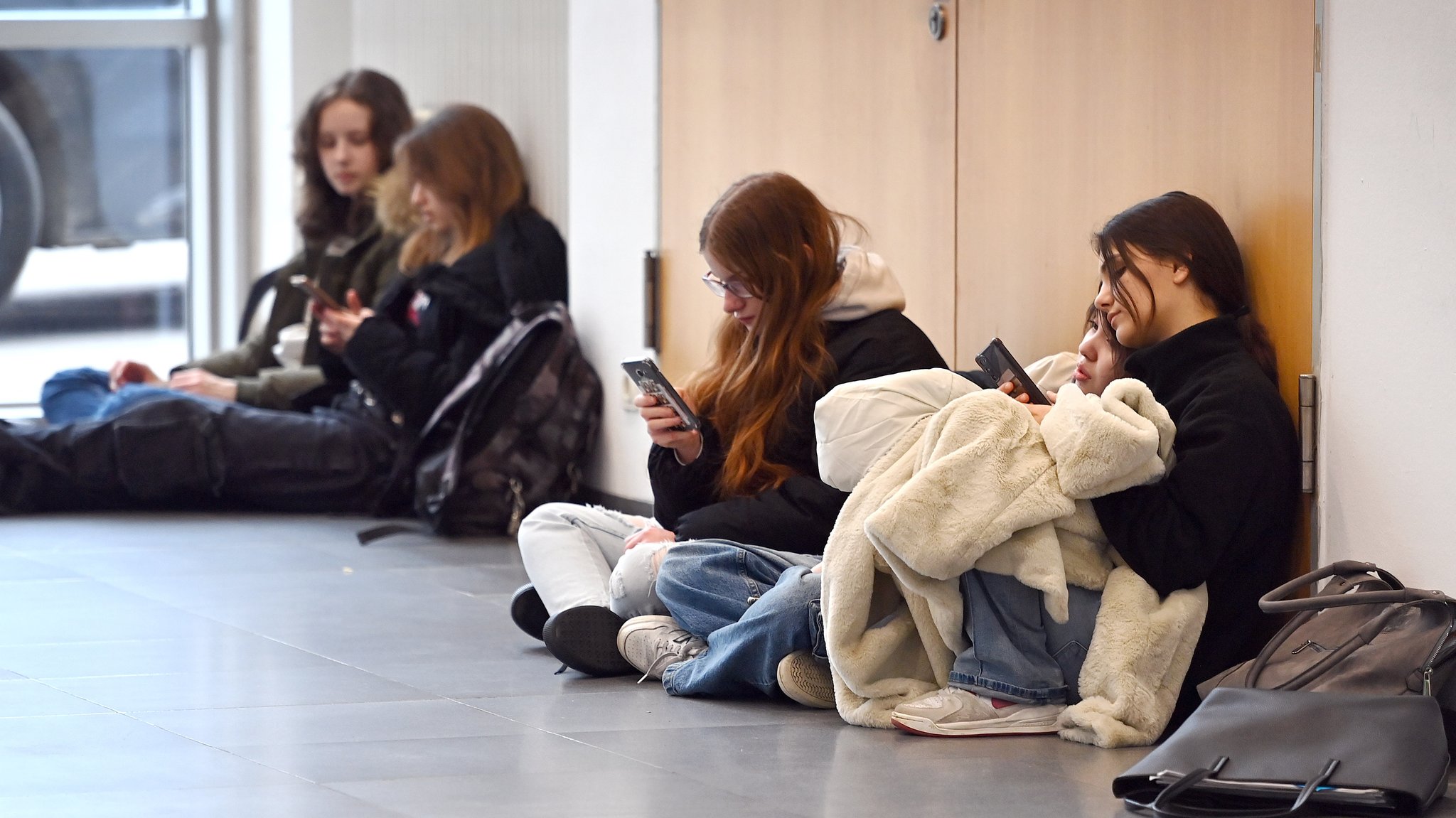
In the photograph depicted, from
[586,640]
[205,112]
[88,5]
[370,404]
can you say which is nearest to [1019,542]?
[586,640]

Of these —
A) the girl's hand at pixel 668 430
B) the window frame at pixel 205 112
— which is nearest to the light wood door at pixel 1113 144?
the girl's hand at pixel 668 430

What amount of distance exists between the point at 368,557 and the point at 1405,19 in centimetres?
321

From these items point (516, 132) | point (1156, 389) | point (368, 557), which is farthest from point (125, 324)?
point (1156, 389)

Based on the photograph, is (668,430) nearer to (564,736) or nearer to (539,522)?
(539,522)

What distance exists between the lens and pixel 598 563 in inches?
146

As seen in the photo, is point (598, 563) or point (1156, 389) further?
point (598, 563)

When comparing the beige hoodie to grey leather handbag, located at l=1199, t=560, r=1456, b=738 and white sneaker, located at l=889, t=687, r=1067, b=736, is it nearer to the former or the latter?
white sneaker, located at l=889, t=687, r=1067, b=736

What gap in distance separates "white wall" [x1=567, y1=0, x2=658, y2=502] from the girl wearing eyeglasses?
1831 millimetres

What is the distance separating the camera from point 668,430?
3477mm

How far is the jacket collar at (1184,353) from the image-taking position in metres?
3.01

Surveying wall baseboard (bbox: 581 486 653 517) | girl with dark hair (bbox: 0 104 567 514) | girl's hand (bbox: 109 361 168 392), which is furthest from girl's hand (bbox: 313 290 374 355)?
girl's hand (bbox: 109 361 168 392)

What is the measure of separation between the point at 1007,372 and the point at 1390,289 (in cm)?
62

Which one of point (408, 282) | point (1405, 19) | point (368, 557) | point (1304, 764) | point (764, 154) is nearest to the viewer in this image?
point (1304, 764)

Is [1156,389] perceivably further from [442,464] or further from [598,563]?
[442,464]
